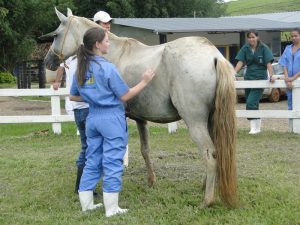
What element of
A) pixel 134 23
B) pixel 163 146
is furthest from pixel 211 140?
pixel 134 23

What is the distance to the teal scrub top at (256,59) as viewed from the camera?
9250 mm

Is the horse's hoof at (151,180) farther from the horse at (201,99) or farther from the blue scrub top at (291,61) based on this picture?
the blue scrub top at (291,61)

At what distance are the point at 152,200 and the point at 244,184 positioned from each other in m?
1.12

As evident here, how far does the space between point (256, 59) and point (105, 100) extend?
539 cm

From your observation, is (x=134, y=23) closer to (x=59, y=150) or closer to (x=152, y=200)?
(x=59, y=150)

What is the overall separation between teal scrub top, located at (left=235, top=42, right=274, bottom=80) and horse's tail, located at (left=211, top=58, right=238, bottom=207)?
4706 mm

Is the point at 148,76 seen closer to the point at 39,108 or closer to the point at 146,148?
the point at 146,148

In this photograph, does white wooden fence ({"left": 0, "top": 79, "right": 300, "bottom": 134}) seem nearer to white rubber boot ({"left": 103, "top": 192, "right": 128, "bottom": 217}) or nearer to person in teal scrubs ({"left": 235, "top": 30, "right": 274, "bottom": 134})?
person in teal scrubs ({"left": 235, "top": 30, "right": 274, "bottom": 134})

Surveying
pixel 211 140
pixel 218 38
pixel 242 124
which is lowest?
pixel 242 124

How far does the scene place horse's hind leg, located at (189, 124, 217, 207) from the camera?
4.84 metres

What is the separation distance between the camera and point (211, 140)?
16.1 ft

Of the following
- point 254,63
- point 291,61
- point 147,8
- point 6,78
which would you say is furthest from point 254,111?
point 147,8

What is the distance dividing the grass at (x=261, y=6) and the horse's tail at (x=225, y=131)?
6370 cm

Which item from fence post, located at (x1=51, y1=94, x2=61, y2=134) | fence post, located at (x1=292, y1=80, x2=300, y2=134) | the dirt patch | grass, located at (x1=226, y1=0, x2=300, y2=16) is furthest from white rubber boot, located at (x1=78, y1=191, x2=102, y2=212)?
grass, located at (x1=226, y1=0, x2=300, y2=16)
